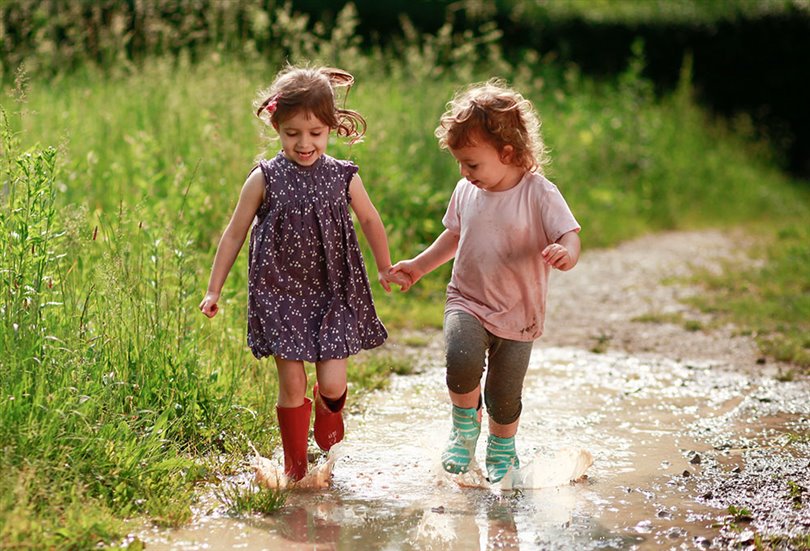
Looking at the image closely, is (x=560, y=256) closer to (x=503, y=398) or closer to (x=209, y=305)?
(x=503, y=398)

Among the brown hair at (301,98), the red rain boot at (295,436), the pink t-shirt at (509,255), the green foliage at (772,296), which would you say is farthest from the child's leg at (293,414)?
the green foliage at (772,296)

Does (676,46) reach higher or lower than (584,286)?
higher

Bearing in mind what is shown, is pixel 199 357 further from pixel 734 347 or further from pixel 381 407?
pixel 734 347

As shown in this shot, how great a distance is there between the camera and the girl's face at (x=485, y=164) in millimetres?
4020

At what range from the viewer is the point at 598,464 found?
441cm

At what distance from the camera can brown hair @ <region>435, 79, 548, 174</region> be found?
4000 mm

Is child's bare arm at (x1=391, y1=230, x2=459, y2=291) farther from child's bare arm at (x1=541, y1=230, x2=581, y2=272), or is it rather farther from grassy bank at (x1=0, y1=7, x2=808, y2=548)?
grassy bank at (x1=0, y1=7, x2=808, y2=548)

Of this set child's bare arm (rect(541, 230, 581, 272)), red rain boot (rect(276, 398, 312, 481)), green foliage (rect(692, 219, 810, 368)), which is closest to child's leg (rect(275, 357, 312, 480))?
red rain boot (rect(276, 398, 312, 481))

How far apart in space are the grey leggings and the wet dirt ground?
0.29 meters

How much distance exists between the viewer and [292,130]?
13.1ft

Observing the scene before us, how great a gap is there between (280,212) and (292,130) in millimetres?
295

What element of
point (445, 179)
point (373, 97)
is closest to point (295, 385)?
point (445, 179)

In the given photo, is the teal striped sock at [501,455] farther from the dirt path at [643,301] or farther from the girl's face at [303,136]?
the dirt path at [643,301]

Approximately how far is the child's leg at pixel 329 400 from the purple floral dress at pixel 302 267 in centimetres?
7
